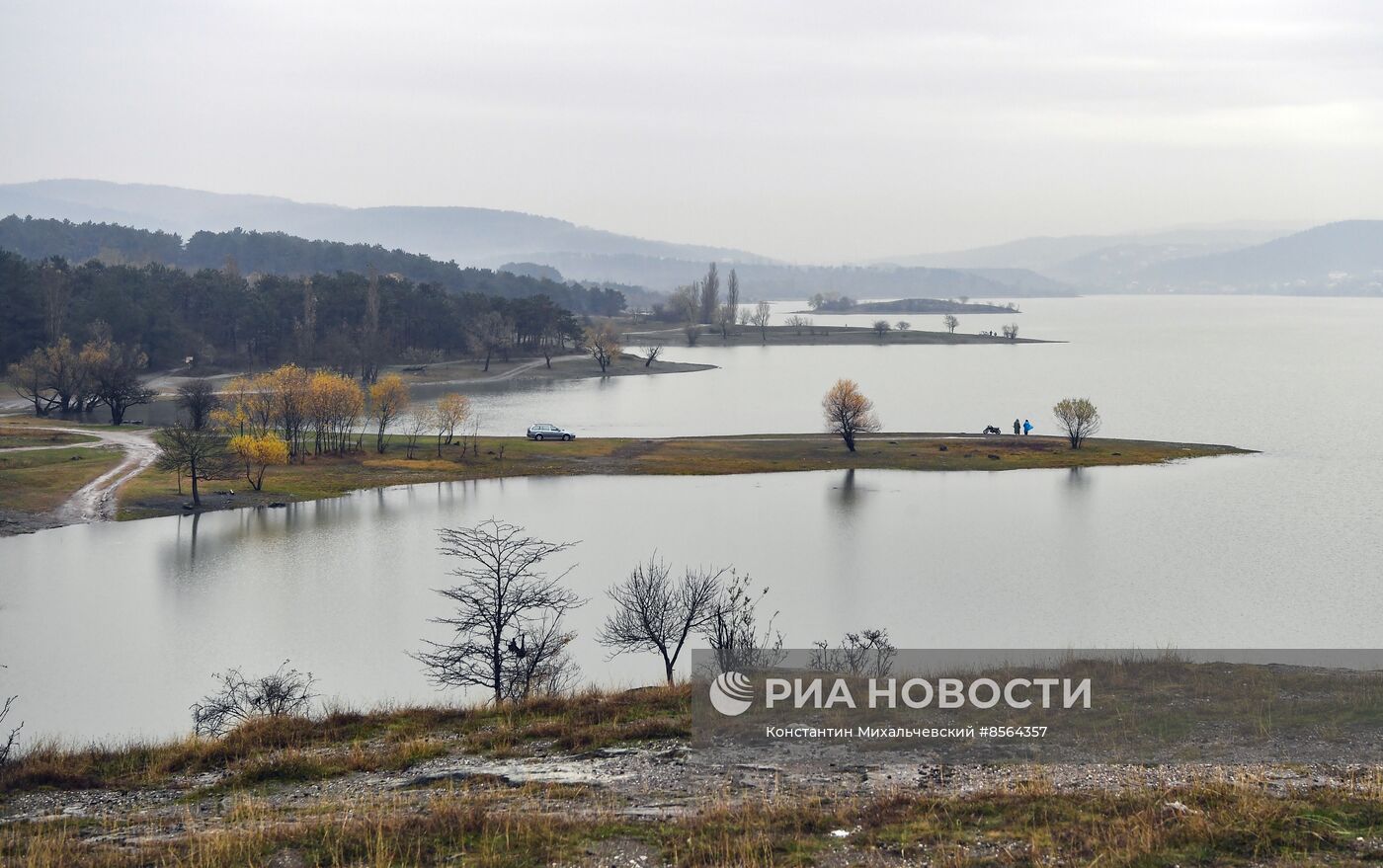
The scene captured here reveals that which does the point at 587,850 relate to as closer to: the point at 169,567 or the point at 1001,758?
the point at 1001,758

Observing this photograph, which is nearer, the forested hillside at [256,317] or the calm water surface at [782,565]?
the calm water surface at [782,565]

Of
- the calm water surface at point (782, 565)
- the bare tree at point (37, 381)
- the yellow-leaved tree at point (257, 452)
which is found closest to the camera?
the calm water surface at point (782, 565)

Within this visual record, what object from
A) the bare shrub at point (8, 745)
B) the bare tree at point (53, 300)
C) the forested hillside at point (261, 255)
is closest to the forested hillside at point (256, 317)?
the bare tree at point (53, 300)

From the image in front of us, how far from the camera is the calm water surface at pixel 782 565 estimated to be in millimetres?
23312

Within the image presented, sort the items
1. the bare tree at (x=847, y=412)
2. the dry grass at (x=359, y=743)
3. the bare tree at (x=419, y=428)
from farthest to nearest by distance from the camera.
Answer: the bare tree at (x=419, y=428) → the bare tree at (x=847, y=412) → the dry grass at (x=359, y=743)

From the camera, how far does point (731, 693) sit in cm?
1515

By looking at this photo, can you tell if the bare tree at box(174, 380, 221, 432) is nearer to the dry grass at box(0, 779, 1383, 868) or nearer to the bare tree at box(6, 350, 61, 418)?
the bare tree at box(6, 350, 61, 418)

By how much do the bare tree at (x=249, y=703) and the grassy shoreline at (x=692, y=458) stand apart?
2457cm

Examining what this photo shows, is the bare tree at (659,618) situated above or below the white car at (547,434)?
below

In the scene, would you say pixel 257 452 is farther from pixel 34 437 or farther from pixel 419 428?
pixel 419 428

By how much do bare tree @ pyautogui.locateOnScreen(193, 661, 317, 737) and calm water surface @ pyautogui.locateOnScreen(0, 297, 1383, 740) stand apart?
82cm

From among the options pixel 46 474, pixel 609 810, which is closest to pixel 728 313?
pixel 46 474

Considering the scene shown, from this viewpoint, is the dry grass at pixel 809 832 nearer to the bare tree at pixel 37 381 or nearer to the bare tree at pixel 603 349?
the bare tree at pixel 37 381

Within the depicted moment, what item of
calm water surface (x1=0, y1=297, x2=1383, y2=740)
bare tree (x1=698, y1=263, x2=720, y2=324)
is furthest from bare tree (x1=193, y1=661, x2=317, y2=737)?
bare tree (x1=698, y1=263, x2=720, y2=324)
